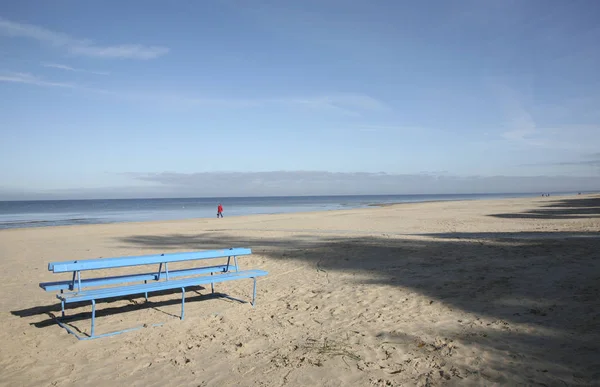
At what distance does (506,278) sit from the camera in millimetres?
7582

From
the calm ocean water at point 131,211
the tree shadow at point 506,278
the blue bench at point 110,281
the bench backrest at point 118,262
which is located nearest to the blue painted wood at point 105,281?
the blue bench at point 110,281

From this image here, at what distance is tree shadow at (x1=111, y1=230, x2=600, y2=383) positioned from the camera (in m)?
4.72

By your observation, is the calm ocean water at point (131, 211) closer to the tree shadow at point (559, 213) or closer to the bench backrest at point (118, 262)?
the tree shadow at point (559, 213)

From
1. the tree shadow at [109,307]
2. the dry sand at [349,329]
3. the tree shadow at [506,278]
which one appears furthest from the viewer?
the tree shadow at [109,307]

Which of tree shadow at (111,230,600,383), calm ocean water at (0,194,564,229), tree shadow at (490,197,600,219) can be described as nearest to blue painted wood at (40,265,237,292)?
tree shadow at (111,230,600,383)

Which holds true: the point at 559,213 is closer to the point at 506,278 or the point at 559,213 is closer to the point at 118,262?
the point at 506,278

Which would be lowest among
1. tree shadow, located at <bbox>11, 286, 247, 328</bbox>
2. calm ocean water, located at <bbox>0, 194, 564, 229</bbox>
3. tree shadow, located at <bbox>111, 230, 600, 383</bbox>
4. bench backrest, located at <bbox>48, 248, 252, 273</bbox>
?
calm ocean water, located at <bbox>0, 194, 564, 229</bbox>

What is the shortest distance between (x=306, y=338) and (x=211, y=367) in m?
1.25

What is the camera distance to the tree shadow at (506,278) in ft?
15.5

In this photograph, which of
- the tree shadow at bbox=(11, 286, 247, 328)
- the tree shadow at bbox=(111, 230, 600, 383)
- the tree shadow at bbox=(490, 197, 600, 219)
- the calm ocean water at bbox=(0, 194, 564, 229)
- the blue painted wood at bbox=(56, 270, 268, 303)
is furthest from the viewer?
the calm ocean water at bbox=(0, 194, 564, 229)

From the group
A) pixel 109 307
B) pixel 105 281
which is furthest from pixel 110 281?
pixel 109 307

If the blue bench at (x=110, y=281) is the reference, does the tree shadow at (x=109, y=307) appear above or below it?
below

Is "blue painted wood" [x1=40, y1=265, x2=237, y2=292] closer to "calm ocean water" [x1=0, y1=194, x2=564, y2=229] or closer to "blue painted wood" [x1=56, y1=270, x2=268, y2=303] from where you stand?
"blue painted wood" [x1=56, y1=270, x2=268, y2=303]

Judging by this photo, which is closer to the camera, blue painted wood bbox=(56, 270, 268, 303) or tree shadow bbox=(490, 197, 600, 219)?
blue painted wood bbox=(56, 270, 268, 303)
